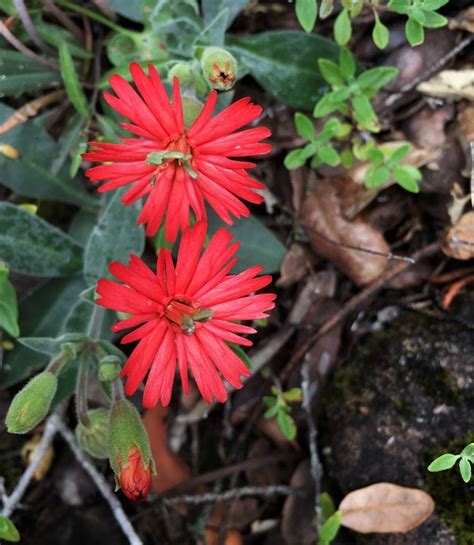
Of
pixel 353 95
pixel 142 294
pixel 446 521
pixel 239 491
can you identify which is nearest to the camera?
pixel 142 294

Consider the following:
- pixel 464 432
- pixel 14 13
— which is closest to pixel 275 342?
pixel 464 432

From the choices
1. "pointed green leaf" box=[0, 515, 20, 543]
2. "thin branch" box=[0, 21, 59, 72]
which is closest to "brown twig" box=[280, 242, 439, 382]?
"pointed green leaf" box=[0, 515, 20, 543]

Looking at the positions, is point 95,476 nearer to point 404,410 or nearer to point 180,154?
point 404,410

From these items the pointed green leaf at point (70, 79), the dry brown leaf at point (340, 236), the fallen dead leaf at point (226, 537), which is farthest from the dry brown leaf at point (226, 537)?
the pointed green leaf at point (70, 79)

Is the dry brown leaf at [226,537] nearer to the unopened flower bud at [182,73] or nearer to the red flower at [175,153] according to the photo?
the red flower at [175,153]

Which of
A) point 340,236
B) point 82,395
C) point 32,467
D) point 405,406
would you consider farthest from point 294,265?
point 32,467

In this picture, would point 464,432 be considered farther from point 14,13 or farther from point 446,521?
point 14,13
